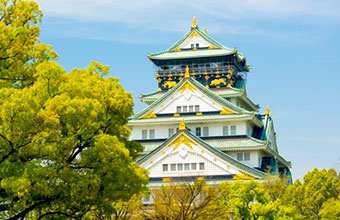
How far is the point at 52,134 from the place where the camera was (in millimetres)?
24562

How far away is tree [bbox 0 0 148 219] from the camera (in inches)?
949

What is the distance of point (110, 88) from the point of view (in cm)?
2864

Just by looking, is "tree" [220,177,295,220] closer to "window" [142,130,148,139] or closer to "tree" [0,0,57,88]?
"tree" [0,0,57,88]

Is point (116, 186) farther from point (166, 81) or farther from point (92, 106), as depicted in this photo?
point (166, 81)

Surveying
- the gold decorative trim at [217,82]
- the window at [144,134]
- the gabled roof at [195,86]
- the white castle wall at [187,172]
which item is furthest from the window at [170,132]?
the gold decorative trim at [217,82]

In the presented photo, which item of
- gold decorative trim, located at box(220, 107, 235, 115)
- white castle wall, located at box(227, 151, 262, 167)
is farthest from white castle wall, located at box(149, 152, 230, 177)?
gold decorative trim, located at box(220, 107, 235, 115)

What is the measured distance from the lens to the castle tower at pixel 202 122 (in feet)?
194

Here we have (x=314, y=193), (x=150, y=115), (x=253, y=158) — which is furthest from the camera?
(x=150, y=115)

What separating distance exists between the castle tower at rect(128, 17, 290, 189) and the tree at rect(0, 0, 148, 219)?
30897 millimetres

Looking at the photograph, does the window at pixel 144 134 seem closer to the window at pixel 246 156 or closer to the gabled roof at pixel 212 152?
the gabled roof at pixel 212 152

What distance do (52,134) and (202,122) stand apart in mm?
40421

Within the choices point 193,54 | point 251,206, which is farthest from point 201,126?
point 251,206

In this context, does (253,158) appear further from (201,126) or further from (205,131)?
(201,126)

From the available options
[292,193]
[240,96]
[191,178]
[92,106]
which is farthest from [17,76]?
[240,96]
